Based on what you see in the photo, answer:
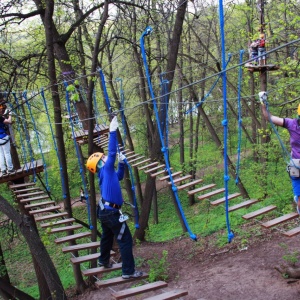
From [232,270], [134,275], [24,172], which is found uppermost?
[24,172]

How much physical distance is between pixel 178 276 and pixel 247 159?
33.9ft

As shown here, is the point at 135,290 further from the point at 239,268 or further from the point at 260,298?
the point at 239,268

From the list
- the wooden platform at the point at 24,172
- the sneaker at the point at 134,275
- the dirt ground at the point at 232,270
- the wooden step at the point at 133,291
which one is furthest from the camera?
the wooden platform at the point at 24,172

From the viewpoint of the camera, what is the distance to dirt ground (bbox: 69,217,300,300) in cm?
460

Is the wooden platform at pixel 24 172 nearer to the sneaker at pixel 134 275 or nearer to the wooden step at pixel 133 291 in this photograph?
the sneaker at pixel 134 275

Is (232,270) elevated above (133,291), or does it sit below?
below

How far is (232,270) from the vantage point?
17.8 ft

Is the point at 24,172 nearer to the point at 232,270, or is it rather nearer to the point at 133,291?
the point at 133,291

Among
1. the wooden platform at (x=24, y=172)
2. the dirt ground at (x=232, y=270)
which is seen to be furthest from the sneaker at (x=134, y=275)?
the wooden platform at (x=24, y=172)

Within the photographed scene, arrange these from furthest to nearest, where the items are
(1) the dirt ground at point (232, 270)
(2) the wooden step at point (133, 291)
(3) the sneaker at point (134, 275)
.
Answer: (1) the dirt ground at point (232, 270)
(3) the sneaker at point (134, 275)
(2) the wooden step at point (133, 291)

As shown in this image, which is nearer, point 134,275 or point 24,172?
point 134,275

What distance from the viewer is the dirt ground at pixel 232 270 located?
15.1 ft

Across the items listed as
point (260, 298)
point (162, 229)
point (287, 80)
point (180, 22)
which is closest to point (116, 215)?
point (260, 298)

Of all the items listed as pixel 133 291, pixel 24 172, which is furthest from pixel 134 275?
pixel 24 172
